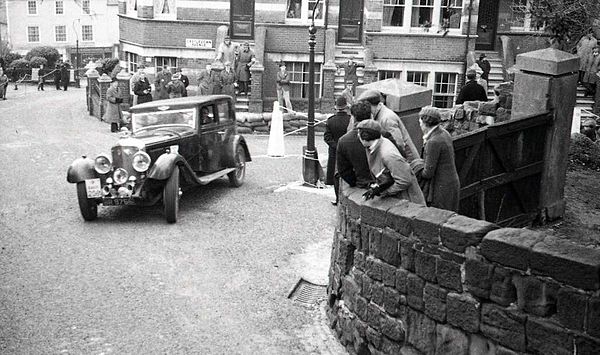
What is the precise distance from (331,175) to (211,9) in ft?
49.7

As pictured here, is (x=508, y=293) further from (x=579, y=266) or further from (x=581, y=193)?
(x=581, y=193)

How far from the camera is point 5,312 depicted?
27.0 ft

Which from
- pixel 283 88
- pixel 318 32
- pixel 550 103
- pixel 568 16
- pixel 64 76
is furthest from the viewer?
pixel 64 76

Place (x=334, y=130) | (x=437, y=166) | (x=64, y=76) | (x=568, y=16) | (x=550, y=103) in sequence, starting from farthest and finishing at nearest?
(x=64, y=76) < (x=568, y=16) < (x=334, y=130) < (x=550, y=103) < (x=437, y=166)

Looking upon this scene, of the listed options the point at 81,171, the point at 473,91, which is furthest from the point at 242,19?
the point at 81,171

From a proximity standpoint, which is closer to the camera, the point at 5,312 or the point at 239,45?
the point at 5,312

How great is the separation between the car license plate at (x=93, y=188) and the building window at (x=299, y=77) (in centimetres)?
1408

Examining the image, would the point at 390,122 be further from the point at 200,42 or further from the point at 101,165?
the point at 200,42

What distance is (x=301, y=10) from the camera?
25.2 meters

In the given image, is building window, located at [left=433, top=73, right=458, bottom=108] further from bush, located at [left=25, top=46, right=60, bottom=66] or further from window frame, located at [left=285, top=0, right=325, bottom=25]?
bush, located at [left=25, top=46, right=60, bottom=66]

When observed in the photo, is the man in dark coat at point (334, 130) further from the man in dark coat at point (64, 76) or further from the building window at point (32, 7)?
the building window at point (32, 7)

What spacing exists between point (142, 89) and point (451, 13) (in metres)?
10.9

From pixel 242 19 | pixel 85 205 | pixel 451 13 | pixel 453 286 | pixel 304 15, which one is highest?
pixel 451 13

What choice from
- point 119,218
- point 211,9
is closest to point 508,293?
point 119,218
